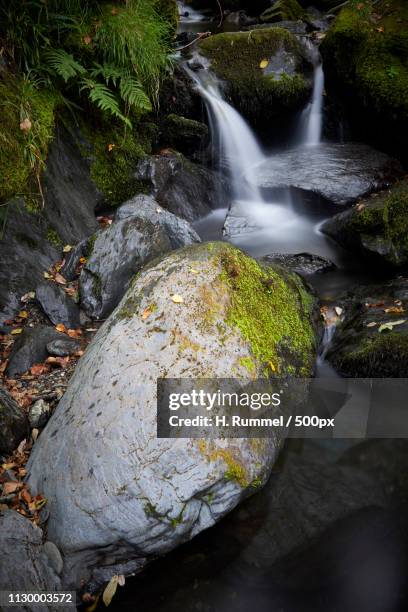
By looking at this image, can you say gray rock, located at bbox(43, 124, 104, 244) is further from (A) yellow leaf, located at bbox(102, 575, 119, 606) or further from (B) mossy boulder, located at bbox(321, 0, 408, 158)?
(B) mossy boulder, located at bbox(321, 0, 408, 158)

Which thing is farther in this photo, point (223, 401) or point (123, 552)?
point (223, 401)

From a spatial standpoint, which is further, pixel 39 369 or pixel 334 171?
pixel 334 171

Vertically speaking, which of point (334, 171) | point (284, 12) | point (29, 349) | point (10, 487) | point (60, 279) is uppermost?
point (284, 12)

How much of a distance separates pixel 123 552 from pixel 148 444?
700 millimetres

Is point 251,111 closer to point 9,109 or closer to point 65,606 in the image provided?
point 9,109

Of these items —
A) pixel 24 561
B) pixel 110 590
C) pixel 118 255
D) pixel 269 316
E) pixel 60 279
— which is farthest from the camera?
pixel 60 279

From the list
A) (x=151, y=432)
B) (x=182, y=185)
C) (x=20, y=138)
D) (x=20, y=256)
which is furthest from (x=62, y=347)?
(x=182, y=185)

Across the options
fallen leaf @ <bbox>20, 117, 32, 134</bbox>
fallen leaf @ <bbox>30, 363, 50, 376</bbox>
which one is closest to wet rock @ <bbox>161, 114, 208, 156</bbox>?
fallen leaf @ <bbox>20, 117, 32, 134</bbox>

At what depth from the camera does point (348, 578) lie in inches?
126

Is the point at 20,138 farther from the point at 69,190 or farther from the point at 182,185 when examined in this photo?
the point at 182,185

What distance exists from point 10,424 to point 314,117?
8003mm

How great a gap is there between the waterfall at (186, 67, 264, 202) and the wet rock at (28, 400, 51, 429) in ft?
17.2

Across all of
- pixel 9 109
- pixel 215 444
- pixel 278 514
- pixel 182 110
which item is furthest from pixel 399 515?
pixel 182 110

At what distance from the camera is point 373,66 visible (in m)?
7.44
